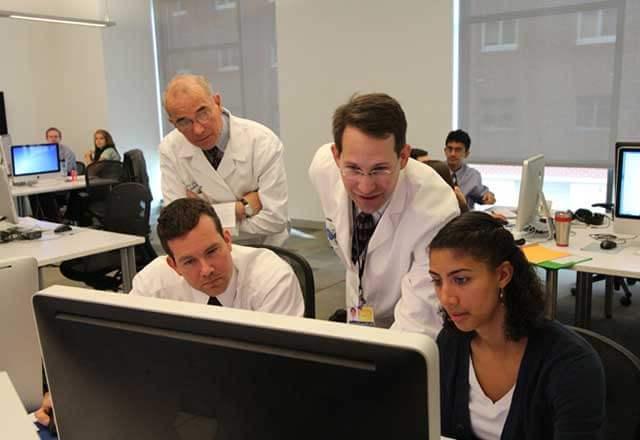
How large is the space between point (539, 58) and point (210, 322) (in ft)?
17.0

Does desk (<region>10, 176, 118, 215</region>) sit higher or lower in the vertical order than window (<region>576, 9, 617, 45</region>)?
lower

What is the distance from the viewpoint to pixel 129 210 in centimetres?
372

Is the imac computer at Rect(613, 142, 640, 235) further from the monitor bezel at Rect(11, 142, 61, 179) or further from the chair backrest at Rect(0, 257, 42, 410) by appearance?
the monitor bezel at Rect(11, 142, 61, 179)

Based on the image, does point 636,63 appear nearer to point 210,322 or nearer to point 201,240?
point 201,240

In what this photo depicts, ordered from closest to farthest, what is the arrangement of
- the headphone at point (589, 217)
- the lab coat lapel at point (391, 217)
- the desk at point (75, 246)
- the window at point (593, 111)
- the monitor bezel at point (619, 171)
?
the lab coat lapel at point (391, 217), the monitor bezel at point (619, 171), the desk at point (75, 246), the headphone at point (589, 217), the window at point (593, 111)

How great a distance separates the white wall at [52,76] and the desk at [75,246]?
486 cm

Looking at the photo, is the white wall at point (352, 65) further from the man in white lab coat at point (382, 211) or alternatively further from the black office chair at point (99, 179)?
the man in white lab coat at point (382, 211)

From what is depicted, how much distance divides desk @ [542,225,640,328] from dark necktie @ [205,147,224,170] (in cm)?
153

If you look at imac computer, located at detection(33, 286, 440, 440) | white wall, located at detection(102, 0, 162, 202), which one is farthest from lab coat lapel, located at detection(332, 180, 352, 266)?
white wall, located at detection(102, 0, 162, 202)

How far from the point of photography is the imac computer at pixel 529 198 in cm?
303

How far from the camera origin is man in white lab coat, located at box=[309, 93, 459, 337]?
4.58 feet

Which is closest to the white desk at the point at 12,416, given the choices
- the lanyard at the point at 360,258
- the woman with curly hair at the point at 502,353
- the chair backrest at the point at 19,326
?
the chair backrest at the point at 19,326

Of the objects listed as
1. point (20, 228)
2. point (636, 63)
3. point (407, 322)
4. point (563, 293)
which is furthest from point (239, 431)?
point (636, 63)

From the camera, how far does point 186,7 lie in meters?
7.68
